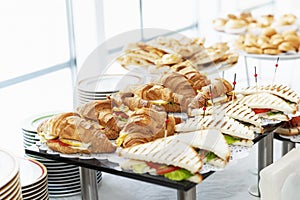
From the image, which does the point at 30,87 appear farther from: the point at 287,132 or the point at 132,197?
the point at 287,132

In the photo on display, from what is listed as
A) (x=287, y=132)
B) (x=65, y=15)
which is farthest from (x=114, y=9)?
(x=287, y=132)

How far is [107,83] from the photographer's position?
3104mm

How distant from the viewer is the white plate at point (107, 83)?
3016 millimetres

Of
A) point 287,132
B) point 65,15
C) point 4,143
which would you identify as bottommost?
point 4,143

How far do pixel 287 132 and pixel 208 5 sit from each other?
138 inches

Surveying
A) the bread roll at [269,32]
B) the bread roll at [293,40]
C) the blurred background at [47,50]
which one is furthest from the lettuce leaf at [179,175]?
the bread roll at [269,32]

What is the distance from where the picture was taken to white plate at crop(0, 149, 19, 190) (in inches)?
73.6

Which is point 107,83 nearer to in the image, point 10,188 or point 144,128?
point 144,128

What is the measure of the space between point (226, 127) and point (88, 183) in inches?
24.0

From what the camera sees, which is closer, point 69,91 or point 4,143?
point 4,143

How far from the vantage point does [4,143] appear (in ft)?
11.7

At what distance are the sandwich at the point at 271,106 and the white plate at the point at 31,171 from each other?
0.91 metres

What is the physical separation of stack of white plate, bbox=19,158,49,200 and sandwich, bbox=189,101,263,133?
0.67m

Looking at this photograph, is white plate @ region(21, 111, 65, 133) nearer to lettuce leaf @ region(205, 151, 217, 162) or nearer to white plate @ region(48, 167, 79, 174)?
white plate @ region(48, 167, 79, 174)
